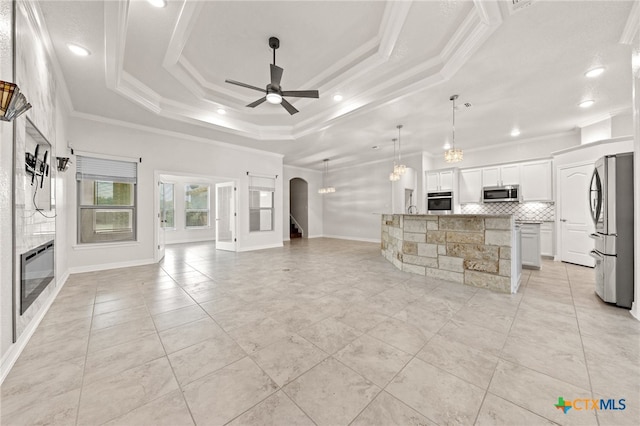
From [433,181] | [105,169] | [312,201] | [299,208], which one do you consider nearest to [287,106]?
[105,169]

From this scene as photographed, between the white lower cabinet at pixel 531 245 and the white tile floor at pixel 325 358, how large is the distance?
56.3 inches

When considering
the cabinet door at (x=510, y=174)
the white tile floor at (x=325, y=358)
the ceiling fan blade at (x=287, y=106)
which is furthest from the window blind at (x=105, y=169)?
the cabinet door at (x=510, y=174)

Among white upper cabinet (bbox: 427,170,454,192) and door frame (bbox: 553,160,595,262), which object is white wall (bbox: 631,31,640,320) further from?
white upper cabinet (bbox: 427,170,454,192)

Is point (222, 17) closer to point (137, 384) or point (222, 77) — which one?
point (222, 77)

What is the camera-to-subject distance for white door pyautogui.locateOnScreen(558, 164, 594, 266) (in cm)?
480

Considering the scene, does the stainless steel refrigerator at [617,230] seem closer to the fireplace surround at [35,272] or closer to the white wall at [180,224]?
the fireplace surround at [35,272]

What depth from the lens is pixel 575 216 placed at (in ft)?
16.5

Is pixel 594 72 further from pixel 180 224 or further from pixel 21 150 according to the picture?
pixel 180 224

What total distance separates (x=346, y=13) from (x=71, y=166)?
540 centimetres

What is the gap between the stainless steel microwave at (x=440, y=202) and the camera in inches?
277

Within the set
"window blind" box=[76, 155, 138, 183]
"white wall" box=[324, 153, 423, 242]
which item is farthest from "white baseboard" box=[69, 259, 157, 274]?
"white wall" box=[324, 153, 423, 242]

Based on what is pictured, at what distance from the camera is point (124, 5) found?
7.41 ft

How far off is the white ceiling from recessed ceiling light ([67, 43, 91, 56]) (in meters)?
0.06

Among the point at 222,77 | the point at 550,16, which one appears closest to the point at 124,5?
the point at 222,77
